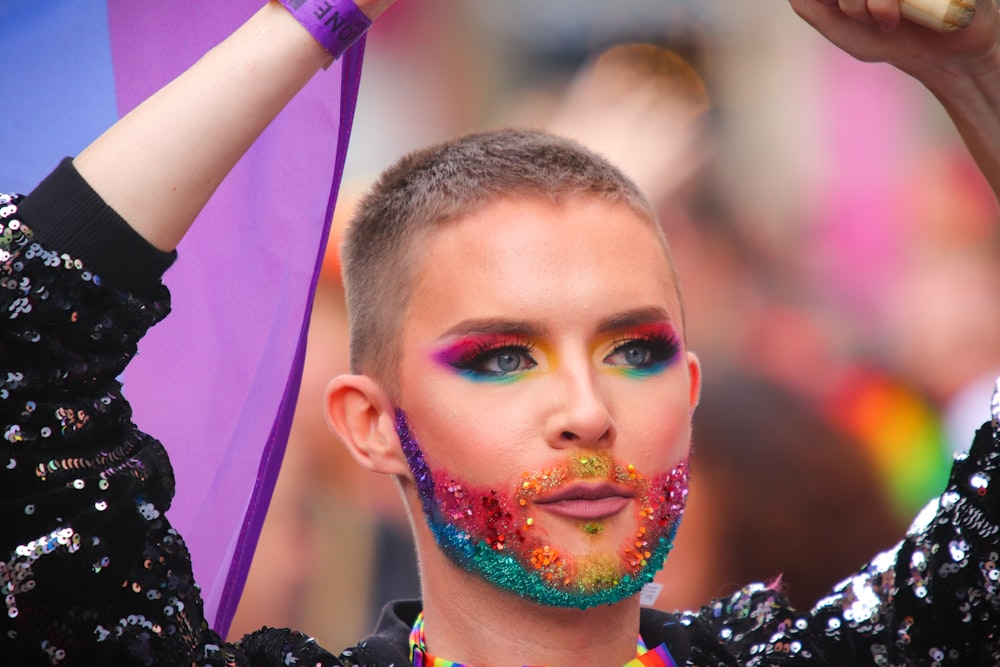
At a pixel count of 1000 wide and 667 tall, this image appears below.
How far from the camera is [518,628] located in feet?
6.37

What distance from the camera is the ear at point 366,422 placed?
6.67ft

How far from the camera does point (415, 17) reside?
181 inches

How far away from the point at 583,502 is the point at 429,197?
0.60 meters

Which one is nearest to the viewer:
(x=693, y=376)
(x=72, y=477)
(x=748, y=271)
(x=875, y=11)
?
(x=72, y=477)

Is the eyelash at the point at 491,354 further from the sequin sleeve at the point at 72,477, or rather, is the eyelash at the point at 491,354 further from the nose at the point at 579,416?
the sequin sleeve at the point at 72,477

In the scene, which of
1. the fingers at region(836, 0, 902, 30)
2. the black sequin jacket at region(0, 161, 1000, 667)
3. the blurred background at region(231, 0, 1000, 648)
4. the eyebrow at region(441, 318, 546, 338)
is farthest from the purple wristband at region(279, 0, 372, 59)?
the blurred background at region(231, 0, 1000, 648)

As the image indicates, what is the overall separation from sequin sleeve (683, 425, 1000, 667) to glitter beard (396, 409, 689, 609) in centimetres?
39

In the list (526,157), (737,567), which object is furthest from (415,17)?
(526,157)

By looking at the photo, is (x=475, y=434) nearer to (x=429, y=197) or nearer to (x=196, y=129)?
(x=429, y=197)

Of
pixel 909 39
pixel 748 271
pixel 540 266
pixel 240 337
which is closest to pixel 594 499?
pixel 540 266

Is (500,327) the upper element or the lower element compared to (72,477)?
upper

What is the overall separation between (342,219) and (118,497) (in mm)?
2622

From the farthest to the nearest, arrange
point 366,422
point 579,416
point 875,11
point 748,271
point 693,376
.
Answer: point 748,271
point 693,376
point 366,422
point 579,416
point 875,11

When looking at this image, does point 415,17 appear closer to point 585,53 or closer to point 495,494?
point 585,53
